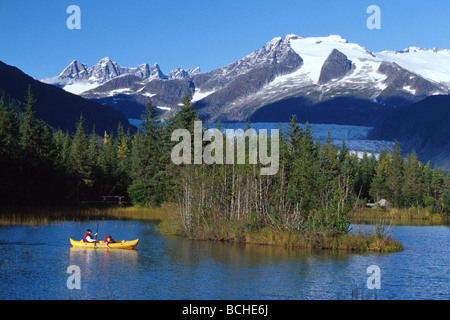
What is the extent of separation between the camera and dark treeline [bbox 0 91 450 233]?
36625 millimetres

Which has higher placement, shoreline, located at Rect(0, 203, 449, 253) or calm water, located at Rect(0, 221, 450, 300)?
shoreline, located at Rect(0, 203, 449, 253)

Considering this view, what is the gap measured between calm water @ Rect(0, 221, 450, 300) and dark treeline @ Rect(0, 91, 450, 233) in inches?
117

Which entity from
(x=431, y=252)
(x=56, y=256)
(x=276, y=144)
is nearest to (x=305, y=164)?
(x=276, y=144)

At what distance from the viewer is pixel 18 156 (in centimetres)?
5934

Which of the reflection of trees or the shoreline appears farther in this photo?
the shoreline

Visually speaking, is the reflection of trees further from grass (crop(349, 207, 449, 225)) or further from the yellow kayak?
grass (crop(349, 207, 449, 225))

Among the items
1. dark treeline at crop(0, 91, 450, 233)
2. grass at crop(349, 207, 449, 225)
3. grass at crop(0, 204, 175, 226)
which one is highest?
dark treeline at crop(0, 91, 450, 233)

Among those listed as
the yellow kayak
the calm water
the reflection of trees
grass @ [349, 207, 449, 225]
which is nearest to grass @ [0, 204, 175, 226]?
the calm water

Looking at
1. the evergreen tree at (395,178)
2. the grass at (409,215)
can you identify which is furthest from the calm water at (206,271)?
the evergreen tree at (395,178)

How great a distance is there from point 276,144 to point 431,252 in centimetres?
1301

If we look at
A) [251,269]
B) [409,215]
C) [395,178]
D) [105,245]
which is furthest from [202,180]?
[395,178]

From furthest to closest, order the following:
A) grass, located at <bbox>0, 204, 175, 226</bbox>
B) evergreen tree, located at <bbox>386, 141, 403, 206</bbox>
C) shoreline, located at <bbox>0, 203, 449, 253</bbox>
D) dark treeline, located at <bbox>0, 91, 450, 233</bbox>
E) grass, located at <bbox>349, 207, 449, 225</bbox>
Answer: evergreen tree, located at <bbox>386, 141, 403, 206</bbox> < grass, located at <bbox>349, 207, 449, 225</bbox> < grass, located at <bbox>0, 204, 175, 226</bbox> < dark treeline, located at <bbox>0, 91, 450, 233</bbox> < shoreline, located at <bbox>0, 203, 449, 253</bbox>

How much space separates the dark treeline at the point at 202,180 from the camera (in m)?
36.6
